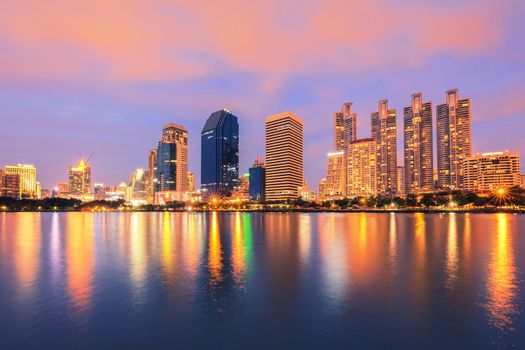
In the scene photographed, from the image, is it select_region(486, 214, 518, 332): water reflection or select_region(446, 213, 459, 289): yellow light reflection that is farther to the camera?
select_region(446, 213, 459, 289): yellow light reflection


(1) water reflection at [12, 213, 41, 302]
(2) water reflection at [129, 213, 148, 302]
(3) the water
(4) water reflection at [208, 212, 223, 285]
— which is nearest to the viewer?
(3) the water

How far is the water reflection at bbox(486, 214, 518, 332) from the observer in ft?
67.2

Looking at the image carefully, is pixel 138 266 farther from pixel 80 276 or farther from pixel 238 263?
pixel 238 263

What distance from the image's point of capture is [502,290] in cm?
2688

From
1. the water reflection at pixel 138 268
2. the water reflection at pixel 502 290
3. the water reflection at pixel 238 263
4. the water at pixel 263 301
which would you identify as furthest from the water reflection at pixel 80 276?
the water reflection at pixel 502 290

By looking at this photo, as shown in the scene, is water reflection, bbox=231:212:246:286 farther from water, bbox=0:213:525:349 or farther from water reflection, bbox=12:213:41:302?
water reflection, bbox=12:213:41:302

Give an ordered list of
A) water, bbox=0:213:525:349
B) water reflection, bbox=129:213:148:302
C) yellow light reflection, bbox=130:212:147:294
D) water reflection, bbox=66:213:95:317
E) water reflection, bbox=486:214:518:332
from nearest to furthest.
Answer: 1. water, bbox=0:213:525:349
2. water reflection, bbox=486:214:518:332
3. water reflection, bbox=66:213:95:317
4. water reflection, bbox=129:213:148:302
5. yellow light reflection, bbox=130:212:147:294

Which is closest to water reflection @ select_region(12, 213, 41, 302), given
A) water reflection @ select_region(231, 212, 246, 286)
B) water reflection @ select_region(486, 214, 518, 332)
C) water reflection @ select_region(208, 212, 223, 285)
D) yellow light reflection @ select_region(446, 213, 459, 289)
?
water reflection @ select_region(208, 212, 223, 285)

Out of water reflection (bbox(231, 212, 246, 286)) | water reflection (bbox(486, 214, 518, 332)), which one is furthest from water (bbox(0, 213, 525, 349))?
water reflection (bbox(231, 212, 246, 286))

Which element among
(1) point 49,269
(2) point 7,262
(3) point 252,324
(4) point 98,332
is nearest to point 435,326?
(3) point 252,324

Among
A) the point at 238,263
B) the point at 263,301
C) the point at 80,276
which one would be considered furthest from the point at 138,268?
the point at 263,301

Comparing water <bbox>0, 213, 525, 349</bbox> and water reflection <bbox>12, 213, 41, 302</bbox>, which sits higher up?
water <bbox>0, 213, 525, 349</bbox>

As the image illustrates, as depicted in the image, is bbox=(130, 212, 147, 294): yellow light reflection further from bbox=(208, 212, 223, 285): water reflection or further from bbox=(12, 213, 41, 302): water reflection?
bbox=(12, 213, 41, 302): water reflection

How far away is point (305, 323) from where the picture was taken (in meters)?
19.9
